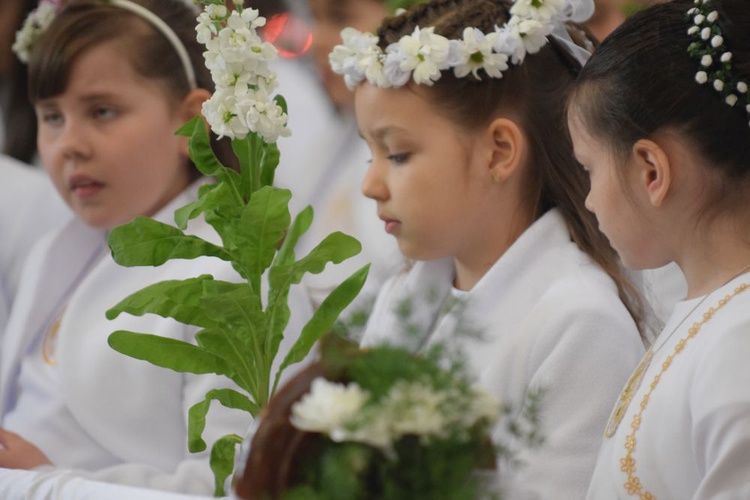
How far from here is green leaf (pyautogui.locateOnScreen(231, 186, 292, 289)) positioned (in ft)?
4.65

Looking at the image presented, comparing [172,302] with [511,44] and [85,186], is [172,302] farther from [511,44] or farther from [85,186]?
[85,186]

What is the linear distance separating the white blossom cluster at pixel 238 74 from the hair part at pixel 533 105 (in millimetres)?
290

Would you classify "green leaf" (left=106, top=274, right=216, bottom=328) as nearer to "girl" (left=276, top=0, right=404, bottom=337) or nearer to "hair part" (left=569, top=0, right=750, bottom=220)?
"hair part" (left=569, top=0, right=750, bottom=220)

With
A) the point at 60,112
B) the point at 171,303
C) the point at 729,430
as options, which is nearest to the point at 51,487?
the point at 171,303

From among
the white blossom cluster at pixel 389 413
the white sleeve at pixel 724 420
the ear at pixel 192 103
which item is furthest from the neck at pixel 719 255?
the ear at pixel 192 103

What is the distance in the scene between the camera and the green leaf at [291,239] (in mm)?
1488

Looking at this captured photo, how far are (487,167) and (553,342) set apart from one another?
29 cm

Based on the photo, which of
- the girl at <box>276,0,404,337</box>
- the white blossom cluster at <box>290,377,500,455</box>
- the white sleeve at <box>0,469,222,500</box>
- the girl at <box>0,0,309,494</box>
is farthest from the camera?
the girl at <box>276,0,404,337</box>

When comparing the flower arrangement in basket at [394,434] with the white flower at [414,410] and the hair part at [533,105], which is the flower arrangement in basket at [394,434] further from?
the hair part at [533,105]

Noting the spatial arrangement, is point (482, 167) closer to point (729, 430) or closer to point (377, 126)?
point (377, 126)

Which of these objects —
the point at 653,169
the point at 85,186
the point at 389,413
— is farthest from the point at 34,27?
the point at 389,413

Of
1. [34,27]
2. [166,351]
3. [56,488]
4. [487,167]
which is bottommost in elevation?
[56,488]

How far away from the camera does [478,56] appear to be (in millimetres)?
1601

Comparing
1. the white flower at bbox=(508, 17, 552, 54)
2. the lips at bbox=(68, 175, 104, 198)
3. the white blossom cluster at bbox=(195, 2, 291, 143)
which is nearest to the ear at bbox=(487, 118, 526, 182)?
the white flower at bbox=(508, 17, 552, 54)
